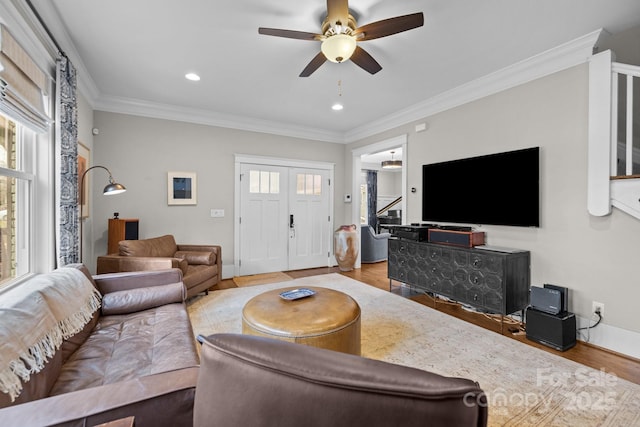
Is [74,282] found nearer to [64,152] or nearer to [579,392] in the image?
[64,152]

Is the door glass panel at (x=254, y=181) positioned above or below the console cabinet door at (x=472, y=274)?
above

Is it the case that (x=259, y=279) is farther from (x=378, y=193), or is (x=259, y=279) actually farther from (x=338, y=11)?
(x=378, y=193)

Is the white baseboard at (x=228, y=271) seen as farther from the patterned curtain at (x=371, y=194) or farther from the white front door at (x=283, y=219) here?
the patterned curtain at (x=371, y=194)

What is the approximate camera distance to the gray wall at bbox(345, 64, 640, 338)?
239cm

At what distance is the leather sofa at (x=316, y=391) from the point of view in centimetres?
49

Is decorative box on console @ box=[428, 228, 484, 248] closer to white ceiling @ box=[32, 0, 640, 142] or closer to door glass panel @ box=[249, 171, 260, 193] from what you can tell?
white ceiling @ box=[32, 0, 640, 142]

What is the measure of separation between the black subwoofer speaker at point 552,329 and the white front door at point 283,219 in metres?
3.62

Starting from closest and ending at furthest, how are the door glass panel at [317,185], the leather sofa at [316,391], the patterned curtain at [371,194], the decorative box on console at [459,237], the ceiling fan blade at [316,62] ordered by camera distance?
the leather sofa at [316,391] → the ceiling fan blade at [316,62] → the decorative box on console at [459,237] → the door glass panel at [317,185] → the patterned curtain at [371,194]

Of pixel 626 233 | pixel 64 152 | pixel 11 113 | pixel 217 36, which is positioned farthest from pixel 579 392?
pixel 64 152

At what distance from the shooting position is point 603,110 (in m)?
2.41

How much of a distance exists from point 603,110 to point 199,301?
14.8 ft

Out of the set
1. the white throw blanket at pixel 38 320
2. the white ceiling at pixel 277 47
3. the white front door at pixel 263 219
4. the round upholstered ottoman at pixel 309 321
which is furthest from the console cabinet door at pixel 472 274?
the white throw blanket at pixel 38 320

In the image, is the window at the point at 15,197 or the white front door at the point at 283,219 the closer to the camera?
the window at the point at 15,197

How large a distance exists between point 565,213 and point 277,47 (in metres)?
3.15
